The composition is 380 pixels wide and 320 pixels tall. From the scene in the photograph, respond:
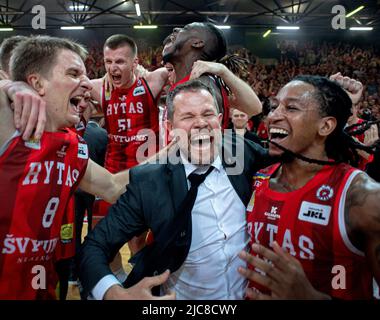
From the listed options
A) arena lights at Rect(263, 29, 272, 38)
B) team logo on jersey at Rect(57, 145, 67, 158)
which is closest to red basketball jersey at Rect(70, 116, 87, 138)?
team logo on jersey at Rect(57, 145, 67, 158)

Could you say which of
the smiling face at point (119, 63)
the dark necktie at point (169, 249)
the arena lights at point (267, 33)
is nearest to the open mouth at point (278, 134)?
the dark necktie at point (169, 249)

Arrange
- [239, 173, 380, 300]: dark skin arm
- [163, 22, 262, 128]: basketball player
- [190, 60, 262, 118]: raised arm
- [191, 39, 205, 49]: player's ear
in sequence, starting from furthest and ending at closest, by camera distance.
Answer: [191, 39, 205, 49]: player's ear, [163, 22, 262, 128]: basketball player, [190, 60, 262, 118]: raised arm, [239, 173, 380, 300]: dark skin arm

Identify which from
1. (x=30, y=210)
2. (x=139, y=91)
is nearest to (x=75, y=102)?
(x=30, y=210)

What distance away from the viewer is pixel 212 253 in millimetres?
1987

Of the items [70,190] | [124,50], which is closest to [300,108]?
[70,190]

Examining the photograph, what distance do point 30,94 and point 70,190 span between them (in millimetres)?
576

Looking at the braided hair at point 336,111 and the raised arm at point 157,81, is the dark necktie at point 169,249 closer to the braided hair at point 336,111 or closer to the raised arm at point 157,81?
the braided hair at point 336,111

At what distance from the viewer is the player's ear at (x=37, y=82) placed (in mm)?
2131

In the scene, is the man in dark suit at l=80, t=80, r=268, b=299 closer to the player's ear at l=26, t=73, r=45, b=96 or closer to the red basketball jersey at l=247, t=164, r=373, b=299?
the red basketball jersey at l=247, t=164, r=373, b=299

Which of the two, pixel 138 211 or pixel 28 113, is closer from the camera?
pixel 28 113

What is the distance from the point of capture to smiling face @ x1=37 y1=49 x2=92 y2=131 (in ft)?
7.04

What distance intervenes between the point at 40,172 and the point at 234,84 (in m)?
1.51

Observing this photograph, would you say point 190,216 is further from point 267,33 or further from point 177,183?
point 267,33

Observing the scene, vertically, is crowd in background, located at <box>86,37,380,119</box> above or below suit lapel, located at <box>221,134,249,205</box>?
above
